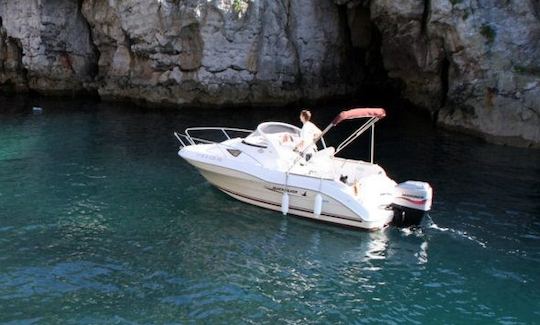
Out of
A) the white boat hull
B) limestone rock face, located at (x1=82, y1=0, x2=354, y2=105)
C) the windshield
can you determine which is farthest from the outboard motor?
limestone rock face, located at (x1=82, y1=0, x2=354, y2=105)

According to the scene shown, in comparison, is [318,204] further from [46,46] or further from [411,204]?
[46,46]

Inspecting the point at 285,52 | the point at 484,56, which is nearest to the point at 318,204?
the point at 484,56

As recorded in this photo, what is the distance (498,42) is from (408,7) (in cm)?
529

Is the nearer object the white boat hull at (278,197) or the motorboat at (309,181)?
the motorboat at (309,181)

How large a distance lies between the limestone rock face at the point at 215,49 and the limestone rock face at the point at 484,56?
23.5 ft

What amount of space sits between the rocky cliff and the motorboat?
13.0 m

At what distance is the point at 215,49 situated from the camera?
36188mm

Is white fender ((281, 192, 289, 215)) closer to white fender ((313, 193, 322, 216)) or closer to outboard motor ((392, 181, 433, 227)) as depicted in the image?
white fender ((313, 193, 322, 216))

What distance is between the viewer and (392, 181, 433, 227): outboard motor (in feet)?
56.4

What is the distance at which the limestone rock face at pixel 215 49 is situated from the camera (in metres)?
35.7

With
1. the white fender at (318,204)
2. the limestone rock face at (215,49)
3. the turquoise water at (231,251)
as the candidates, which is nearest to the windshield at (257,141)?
the turquoise water at (231,251)

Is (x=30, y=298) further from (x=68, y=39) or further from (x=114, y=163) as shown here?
(x=68, y=39)

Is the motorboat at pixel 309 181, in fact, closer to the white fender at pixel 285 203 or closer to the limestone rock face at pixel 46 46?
the white fender at pixel 285 203

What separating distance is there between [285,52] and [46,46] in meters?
17.2
